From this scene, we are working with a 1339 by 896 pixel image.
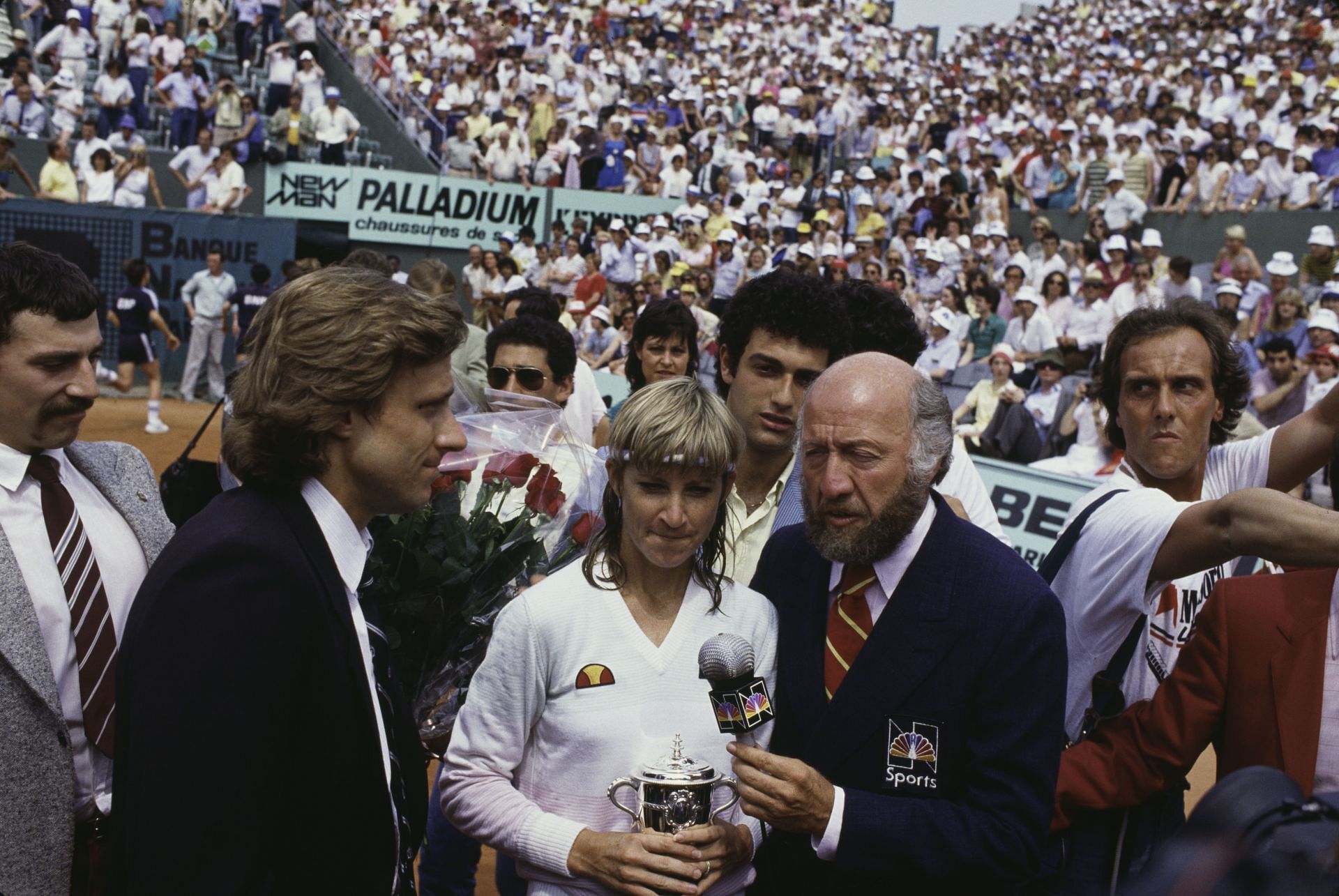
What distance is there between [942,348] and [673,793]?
40.1ft

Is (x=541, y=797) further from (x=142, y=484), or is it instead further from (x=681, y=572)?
(x=142, y=484)

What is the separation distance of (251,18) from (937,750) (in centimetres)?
2447

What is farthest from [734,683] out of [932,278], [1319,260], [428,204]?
[428,204]

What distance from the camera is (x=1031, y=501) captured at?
27.3ft

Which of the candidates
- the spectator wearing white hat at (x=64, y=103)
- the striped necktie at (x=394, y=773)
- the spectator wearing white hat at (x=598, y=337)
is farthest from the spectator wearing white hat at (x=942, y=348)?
the spectator wearing white hat at (x=64, y=103)

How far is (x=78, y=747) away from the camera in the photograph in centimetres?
255

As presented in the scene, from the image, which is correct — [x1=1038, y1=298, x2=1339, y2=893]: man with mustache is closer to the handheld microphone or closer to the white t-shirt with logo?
the white t-shirt with logo

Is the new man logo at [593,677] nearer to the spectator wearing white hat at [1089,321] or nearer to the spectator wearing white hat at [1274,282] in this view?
the spectator wearing white hat at [1089,321]

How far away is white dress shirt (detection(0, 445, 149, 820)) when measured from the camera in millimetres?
2531

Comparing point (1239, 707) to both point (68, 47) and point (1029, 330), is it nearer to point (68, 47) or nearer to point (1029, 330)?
point (1029, 330)

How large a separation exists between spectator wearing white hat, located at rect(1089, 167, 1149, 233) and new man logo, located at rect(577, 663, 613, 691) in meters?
15.6

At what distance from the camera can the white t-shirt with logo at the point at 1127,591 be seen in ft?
9.09

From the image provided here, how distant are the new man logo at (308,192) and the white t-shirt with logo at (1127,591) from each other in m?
19.3

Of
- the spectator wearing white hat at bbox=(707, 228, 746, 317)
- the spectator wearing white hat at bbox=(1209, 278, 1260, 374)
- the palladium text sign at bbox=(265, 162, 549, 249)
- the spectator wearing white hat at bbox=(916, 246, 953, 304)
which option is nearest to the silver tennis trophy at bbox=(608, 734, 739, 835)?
the spectator wearing white hat at bbox=(1209, 278, 1260, 374)
